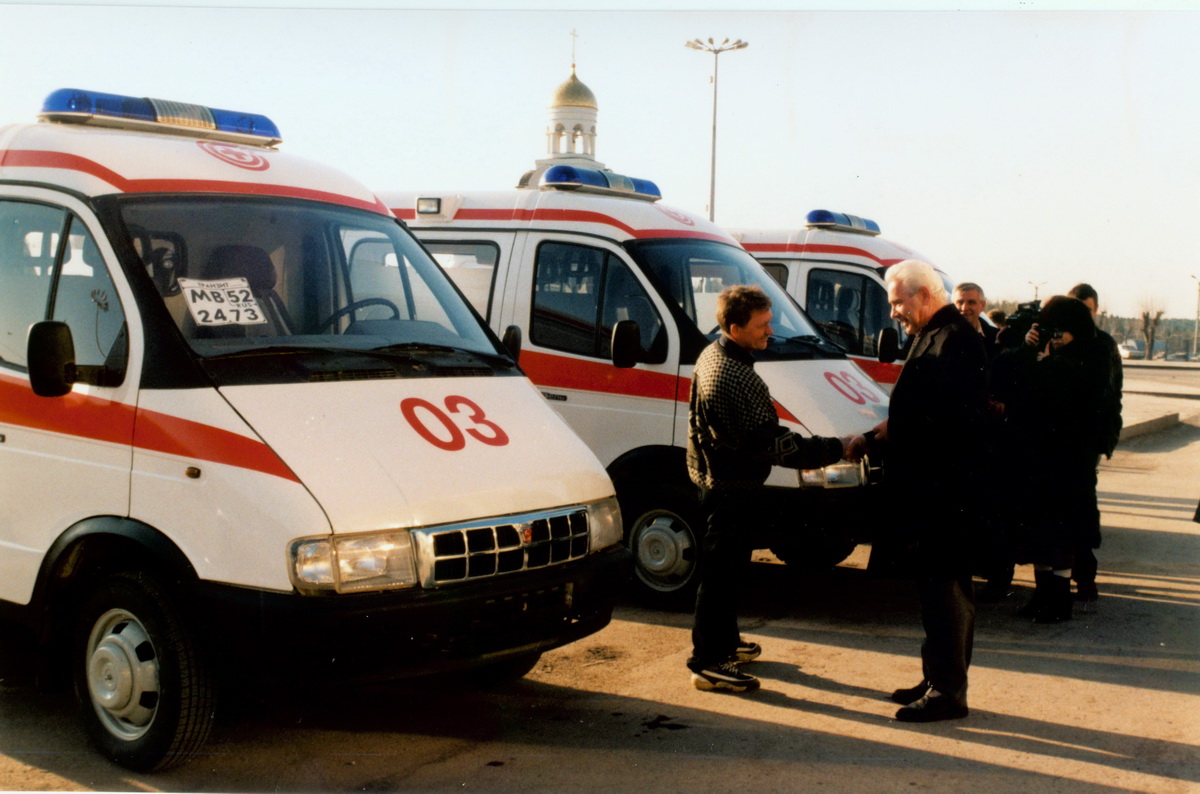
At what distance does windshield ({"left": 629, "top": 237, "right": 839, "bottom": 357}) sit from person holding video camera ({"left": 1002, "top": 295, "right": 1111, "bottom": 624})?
1.21 meters

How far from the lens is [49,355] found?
4.24 m

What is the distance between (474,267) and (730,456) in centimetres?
309

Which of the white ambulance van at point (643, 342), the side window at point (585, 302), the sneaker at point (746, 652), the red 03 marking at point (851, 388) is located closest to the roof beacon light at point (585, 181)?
the white ambulance van at point (643, 342)

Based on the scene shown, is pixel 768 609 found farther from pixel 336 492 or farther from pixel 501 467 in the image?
pixel 336 492

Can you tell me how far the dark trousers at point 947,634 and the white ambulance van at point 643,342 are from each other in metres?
1.35

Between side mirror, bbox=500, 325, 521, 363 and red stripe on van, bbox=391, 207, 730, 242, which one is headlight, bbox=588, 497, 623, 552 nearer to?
side mirror, bbox=500, 325, 521, 363

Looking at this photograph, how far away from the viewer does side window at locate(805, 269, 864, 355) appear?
32.0 ft

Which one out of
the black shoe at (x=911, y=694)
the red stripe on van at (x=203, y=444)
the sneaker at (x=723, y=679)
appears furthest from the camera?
the sneaker at (x=723, y=679)

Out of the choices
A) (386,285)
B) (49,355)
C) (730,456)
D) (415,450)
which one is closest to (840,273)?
(730,456)

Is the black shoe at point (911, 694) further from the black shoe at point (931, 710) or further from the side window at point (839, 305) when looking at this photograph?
the side window at point (839, 305)

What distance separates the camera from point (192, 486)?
4.11 m

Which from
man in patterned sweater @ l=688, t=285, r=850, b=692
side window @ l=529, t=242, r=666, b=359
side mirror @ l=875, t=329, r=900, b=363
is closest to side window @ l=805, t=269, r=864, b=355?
side mirror @ l=875, t=329, r=900, b=363

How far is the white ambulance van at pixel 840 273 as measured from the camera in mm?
9711

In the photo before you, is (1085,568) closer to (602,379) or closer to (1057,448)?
(1057,448)
